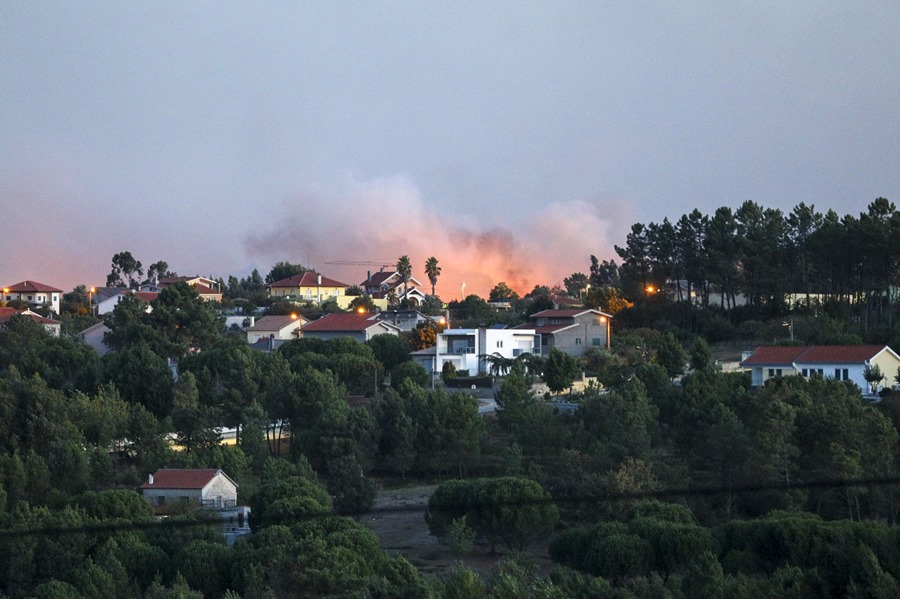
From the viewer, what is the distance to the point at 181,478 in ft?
85.8

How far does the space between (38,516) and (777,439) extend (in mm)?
14995

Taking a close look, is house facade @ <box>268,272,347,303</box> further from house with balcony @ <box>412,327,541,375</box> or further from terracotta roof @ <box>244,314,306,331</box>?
house with balcony @ <box>412,327,541,375</box>

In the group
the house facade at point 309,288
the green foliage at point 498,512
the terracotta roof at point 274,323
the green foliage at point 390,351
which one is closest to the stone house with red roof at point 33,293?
the house facade at point 309,288

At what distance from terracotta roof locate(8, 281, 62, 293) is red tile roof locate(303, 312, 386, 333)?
25810mm


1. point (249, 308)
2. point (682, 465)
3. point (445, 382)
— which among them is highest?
point (249, 308)

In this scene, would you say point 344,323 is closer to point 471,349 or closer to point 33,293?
point 471,349

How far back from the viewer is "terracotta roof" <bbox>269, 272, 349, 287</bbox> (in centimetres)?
6725

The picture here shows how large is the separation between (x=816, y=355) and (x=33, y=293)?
1899 inches

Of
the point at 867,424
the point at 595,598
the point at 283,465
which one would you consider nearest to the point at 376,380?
the point at 283,465

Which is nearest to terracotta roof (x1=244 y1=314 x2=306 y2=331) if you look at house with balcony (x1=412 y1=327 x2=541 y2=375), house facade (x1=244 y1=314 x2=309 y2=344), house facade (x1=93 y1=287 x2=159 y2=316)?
house facade (x1=244 y1=314 x2=309 y2=344)

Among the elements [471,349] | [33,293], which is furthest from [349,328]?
[33,293]

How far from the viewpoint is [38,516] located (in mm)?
23000

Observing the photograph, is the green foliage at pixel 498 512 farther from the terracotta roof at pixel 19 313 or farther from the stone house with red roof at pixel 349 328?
the terracotta roof at pixel 19 313

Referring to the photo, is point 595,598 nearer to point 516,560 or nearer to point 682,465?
point 516,560
